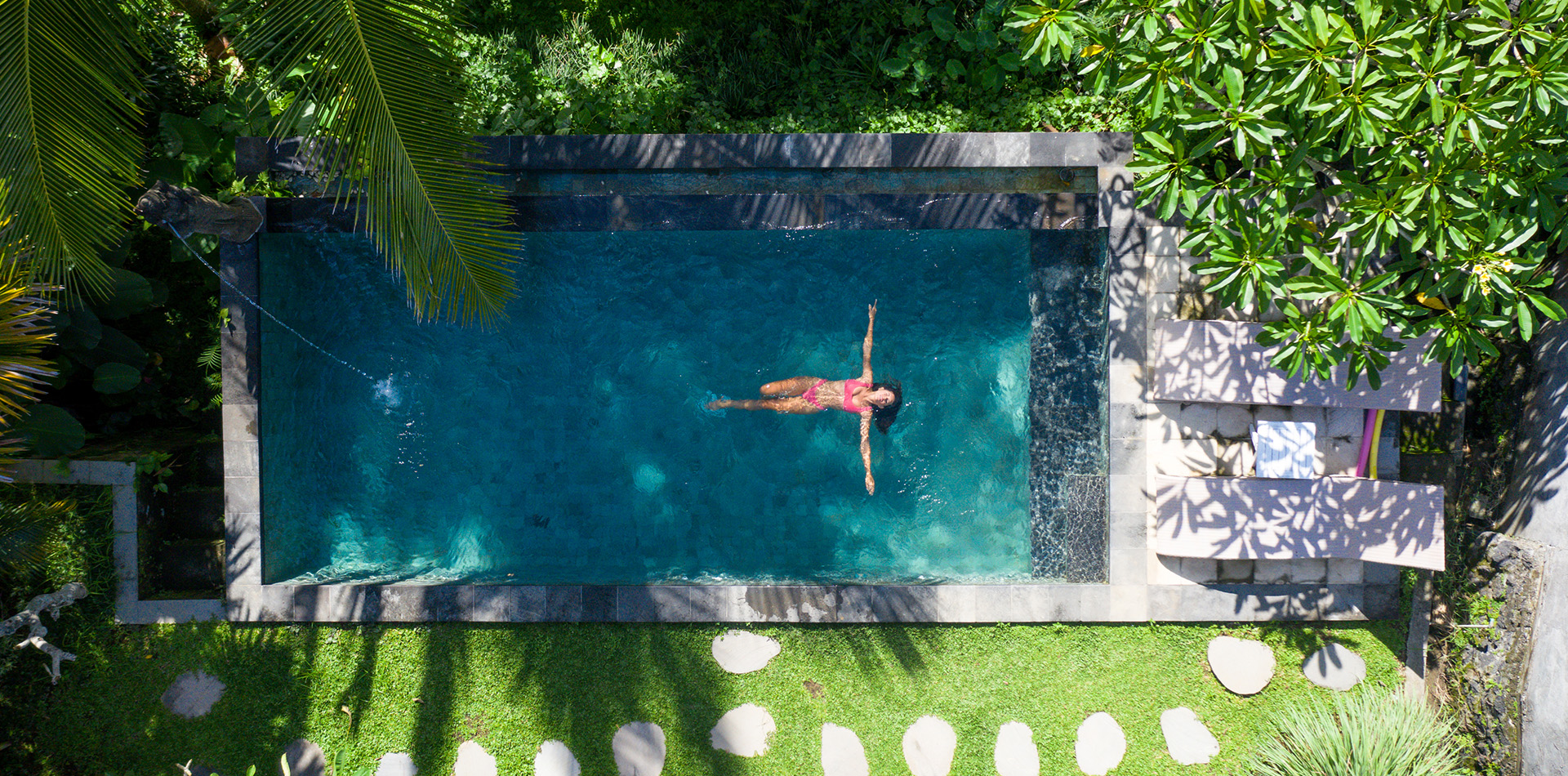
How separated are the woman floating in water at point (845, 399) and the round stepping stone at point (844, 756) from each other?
2101 millimetres

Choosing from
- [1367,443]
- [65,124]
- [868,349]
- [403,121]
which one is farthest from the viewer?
[868,349]

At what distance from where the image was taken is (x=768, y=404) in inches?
268

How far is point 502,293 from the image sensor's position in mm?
5383

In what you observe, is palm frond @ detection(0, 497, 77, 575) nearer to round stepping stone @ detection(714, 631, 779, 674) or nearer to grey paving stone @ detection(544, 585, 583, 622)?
grey paving stone @ detection(544, 585, 583, 622)

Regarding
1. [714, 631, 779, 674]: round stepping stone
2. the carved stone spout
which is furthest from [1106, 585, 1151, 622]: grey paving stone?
Answer: the carved stone spout

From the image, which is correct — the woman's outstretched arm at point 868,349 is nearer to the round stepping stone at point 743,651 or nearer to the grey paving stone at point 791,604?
the grey paving stone at point 791,604

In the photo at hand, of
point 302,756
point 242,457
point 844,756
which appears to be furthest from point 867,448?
point 302,756

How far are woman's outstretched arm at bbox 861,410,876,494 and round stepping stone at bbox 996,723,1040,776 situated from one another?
227 centimetres

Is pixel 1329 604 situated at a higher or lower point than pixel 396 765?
higher

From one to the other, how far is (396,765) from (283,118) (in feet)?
16.6

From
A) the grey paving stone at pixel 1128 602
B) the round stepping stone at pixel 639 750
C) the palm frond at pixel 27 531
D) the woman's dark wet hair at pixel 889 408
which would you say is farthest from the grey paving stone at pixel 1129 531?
the palm frond at pixel 27 531

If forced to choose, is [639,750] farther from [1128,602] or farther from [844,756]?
[1128,602]

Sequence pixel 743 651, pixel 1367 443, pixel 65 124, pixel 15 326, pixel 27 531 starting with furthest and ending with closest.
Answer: pixel 743 651 < pixel 1367 443 < pixel 27 531 < pixel 15 326 < pixel 65 124

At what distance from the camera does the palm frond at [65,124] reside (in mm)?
4066
